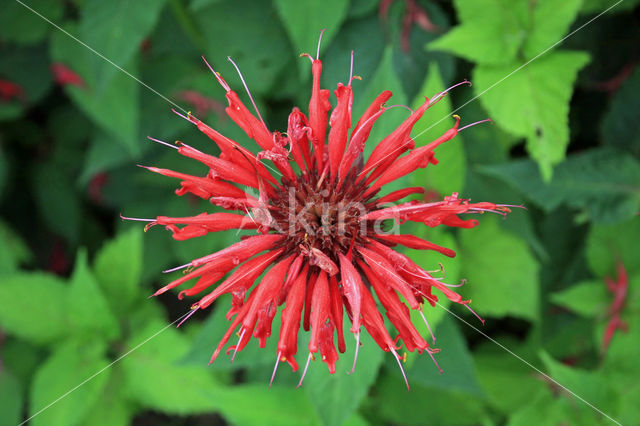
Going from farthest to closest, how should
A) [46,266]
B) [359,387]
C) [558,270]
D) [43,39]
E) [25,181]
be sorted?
1. [46,266]
2. [25,181]
3. [43,39]
4. [558,270]
5. [359,387]

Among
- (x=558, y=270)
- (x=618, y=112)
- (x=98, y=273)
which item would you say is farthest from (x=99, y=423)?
(x=618, y=112)

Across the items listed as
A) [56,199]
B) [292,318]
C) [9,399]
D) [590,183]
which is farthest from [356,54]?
[9,399]

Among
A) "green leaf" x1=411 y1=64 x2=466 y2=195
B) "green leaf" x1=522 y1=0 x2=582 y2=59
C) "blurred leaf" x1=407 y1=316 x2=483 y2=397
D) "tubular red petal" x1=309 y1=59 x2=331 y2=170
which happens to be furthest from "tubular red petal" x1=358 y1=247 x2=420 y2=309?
"green leaf" x1=522 y1=0 x2=582 y2=59

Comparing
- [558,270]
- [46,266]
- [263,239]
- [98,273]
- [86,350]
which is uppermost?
→ [46,266]

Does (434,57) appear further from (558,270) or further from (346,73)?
(558,270)

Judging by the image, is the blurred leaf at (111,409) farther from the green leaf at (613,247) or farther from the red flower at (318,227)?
the green leaf at (613,247)

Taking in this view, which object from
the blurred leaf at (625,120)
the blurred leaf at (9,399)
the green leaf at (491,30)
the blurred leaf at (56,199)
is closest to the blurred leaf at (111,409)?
the blurred leaf at (9,399)

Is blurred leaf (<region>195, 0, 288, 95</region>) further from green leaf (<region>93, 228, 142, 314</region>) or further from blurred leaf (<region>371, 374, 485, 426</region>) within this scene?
blurred leaf (<region>371, 374, 485, 426</region>)
